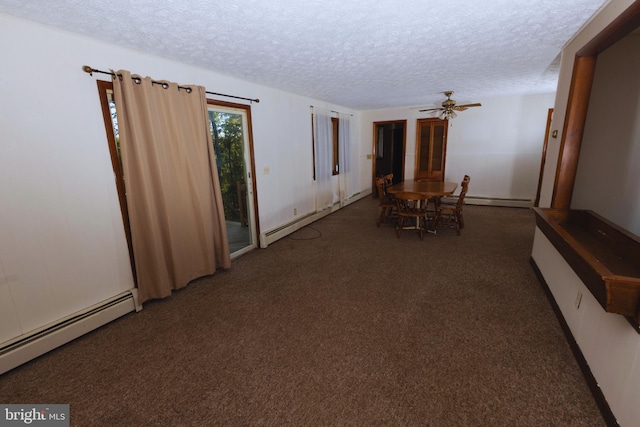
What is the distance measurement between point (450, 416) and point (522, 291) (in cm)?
173

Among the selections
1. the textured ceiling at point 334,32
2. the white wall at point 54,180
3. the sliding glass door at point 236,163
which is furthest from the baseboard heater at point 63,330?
the textured ceiling at point 334,32

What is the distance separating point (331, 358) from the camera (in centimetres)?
188

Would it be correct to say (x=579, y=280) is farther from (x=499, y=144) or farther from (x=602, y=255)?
(x=499, y=144)

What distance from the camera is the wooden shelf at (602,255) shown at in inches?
47.8

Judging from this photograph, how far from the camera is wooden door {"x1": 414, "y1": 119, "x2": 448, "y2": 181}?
20.8 feet

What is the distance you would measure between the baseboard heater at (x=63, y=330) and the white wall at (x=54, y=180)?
0.17 feet

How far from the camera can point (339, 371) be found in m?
1.76

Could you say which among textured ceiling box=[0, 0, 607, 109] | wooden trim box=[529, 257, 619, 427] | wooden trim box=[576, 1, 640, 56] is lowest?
wooden trim box=[529, 257, 619, 427]

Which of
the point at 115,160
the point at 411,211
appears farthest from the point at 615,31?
the point at 115,160

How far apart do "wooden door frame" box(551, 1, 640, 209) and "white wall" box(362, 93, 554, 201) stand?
364 centimetres

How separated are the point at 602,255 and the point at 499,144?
15.3 feet

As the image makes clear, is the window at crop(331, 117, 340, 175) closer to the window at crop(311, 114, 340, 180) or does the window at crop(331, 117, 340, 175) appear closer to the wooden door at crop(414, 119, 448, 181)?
the window at crop(311, 114, 340, 180)

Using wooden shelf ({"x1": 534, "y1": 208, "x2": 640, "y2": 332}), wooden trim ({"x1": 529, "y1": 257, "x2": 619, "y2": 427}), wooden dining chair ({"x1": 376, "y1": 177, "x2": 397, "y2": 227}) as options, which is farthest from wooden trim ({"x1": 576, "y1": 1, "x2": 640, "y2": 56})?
wooden dining chair ({"x1": 376, "y1": 177, "x2": 397, "y2": 227})

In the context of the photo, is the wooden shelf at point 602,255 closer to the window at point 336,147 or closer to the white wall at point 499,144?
the white wall at point 499,144
